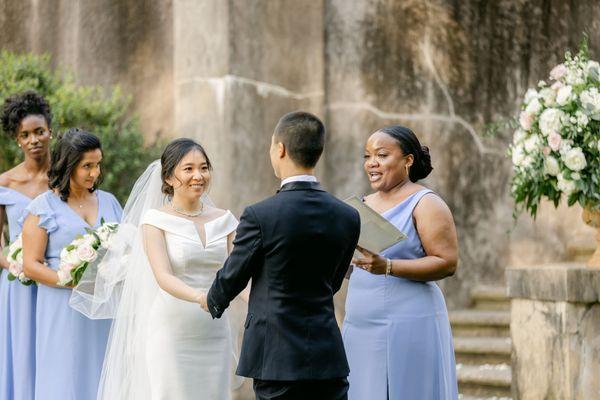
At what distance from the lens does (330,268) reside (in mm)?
3719

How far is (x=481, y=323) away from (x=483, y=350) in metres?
0.46

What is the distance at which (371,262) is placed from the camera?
448 cm

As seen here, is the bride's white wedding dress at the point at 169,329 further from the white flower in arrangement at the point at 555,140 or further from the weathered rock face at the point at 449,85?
the weathered rock face at the point at 449,85

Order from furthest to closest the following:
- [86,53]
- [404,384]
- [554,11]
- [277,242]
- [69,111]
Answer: [86,53] < [554,11] < [69,111] < [404,384] < [277,242]

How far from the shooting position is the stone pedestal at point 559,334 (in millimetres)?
5898

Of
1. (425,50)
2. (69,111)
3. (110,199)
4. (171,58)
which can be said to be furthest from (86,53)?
(110,199)

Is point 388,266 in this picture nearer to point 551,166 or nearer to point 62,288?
point 551,166

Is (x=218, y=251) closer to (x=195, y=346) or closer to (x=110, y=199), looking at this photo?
(x=195, y=346)

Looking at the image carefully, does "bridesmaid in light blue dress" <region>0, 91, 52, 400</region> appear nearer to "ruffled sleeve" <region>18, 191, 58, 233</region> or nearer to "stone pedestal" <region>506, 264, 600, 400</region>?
"ruffled sleeve" <region>18, 191, 58, 233</region>

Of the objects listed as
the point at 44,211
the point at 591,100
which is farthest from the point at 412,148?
the point at 44,211

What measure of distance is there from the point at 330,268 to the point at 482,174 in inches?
214

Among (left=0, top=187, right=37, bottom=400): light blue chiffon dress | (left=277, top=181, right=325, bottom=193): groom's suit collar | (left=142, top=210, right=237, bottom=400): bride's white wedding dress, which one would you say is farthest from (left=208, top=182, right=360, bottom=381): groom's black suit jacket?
(left=0, top=187, right=37, bottom=400): light blue chiffon dress

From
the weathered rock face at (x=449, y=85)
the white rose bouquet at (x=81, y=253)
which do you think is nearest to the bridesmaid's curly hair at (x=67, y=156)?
the white rose bouquet at (x=81, y=253)

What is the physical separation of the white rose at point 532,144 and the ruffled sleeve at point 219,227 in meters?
2.16
